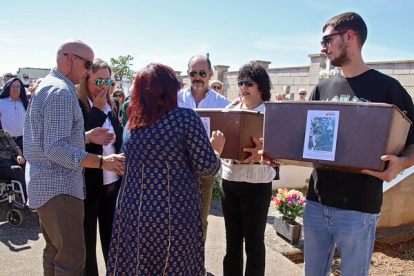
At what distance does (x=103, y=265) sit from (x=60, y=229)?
153 cm

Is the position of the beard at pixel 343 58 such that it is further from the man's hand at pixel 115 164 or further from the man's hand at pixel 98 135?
the man's hand at pixel 98 135

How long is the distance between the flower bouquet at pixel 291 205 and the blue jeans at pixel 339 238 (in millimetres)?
2076

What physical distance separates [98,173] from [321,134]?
187cm

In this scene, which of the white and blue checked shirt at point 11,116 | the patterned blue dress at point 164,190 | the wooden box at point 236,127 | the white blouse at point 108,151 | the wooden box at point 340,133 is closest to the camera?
the wooden box at point 340,133

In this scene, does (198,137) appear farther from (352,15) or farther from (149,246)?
(352,15)

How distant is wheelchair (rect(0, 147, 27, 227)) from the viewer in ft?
15.0

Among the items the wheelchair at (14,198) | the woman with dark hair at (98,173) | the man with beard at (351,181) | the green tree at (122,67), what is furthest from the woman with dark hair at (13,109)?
the green tree at (122,67)

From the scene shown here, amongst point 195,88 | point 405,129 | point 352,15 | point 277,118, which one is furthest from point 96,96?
point 405,129

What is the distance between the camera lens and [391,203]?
4.88 metres

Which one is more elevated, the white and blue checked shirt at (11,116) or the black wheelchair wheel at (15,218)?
the white and blue checked shirt at (11,116)

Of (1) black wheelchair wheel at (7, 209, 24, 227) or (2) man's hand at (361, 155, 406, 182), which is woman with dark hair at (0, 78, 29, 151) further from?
(2) man's hand at (361, 155, 406, 182)

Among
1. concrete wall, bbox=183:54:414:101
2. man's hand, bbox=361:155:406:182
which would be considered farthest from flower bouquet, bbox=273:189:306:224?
concrete wall, bbox=183:54:414:101

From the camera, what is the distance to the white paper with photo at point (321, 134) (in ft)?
5.92

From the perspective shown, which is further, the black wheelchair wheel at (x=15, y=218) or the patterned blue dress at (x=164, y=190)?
the black wheelchair wheel at (x=15, y=218)
